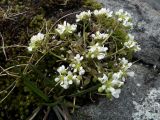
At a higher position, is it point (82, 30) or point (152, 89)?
point (82, 30)

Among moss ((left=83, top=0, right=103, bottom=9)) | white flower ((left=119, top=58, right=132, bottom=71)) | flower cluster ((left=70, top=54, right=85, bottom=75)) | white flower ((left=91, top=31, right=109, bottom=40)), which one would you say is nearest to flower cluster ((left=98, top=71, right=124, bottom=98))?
flower cluster ((left=70, top=54, right=85, bottom=75))

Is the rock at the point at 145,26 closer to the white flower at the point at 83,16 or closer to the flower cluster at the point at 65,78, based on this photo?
the white flower at the point at 83,16

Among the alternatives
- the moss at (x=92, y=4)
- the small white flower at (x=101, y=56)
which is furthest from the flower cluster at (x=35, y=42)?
the moss at (x=92, y=4)

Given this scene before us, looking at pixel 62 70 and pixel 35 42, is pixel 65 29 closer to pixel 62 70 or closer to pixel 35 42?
pixel 35 42

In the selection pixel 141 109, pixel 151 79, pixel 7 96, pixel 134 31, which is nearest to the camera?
pixel 7 96

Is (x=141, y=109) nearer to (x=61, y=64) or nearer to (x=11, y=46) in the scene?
(x=61, y=64)

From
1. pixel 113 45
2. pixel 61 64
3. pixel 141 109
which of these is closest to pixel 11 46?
pixel 61 64

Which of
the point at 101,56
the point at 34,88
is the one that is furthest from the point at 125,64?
the point at 34,88
